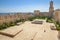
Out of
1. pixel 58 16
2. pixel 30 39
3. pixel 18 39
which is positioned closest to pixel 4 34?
pixel 18 39

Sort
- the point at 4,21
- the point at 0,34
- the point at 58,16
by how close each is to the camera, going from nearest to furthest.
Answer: the point at 0,34
the point at 4,21
the point at 58,16

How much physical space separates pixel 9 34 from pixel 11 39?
2.28ft

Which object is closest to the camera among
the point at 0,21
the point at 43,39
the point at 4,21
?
the point at 43,39

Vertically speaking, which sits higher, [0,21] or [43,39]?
[0,21]

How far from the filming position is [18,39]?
238 inches

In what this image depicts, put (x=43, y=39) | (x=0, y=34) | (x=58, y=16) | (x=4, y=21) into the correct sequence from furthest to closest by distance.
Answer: (x=58, y=16) < (x=4, y=21) < (x=0, y=34) < (x=43, y=39)

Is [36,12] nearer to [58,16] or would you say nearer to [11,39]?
[58,16]

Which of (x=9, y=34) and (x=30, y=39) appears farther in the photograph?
(x=9, y=34)

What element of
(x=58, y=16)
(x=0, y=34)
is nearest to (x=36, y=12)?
(x=58, y=16)

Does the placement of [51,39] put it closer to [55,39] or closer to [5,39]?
[55,39]

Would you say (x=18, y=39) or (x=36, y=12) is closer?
(x=18, y=39)

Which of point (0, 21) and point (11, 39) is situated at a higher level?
point (0, 21)

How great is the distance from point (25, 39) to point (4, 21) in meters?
5.06

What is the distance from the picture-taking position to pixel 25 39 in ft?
19.7
